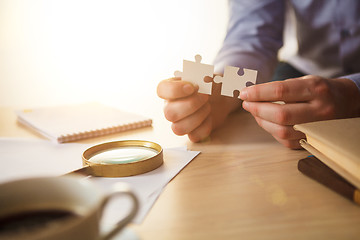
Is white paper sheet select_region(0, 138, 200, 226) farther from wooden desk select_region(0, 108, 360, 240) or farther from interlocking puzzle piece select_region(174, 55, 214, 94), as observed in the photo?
interlocking puzzle piece select_region(174, 55, 214, 94)

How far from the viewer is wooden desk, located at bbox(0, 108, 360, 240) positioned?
531 millimetres

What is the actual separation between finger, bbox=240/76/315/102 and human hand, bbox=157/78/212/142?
0.16 metres

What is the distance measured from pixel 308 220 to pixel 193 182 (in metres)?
0.25

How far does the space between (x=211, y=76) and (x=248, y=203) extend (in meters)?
0.42

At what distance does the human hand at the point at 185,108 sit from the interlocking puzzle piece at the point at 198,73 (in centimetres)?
2

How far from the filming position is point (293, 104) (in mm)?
870

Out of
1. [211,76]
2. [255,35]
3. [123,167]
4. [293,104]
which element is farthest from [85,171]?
[255,35]

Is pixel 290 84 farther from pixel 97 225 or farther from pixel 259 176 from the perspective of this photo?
pixel 97 225

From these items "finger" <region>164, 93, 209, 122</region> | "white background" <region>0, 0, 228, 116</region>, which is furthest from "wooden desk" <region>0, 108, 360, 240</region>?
"white background" <region>0, 0, 228, 116</region>

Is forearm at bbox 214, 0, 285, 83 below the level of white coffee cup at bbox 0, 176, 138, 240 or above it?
above

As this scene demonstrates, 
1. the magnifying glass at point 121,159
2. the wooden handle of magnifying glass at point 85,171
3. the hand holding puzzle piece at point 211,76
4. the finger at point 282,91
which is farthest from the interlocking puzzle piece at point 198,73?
the wooden handle of magnifying glass at point 85,171

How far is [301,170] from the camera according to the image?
742mm

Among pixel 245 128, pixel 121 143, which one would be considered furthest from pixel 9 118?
pixel 245 128

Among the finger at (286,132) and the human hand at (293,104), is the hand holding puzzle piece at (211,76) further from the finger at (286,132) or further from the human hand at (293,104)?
the finger at (286,132)
